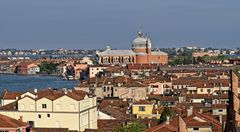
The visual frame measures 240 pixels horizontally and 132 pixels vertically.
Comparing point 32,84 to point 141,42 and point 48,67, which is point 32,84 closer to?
point 141,42

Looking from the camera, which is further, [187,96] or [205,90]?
[205,90]

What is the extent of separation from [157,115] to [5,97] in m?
5.71

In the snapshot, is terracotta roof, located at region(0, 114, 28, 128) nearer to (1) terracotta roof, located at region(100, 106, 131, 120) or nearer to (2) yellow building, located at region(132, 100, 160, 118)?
(1) terracotta roof, located at region(100, 106, 131, 120)

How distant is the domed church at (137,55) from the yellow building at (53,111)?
6057 centimetres

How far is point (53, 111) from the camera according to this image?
2419 centimetres

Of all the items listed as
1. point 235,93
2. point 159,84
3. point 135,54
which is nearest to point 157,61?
point 135,54

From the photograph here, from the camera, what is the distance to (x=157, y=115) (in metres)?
27.3

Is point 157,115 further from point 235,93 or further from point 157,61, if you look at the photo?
point 157,61

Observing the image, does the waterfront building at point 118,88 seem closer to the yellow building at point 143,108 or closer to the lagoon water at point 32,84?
the yellow building at point 143,108

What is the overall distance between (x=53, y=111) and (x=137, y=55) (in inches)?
2481

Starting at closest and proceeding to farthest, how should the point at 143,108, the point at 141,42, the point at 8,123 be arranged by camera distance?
the point at 8,123 → the point at 143,108 → the point at 141,42

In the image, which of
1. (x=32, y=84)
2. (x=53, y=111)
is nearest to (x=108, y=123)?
(x=53, y=111)

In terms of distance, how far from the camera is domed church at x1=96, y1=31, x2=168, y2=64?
281ft

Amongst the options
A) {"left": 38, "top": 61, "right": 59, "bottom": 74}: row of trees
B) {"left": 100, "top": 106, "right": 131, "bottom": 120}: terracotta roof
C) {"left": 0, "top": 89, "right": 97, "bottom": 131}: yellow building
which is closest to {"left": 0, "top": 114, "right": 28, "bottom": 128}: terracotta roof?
{"left": 0, "top": 89, "right": 97, "bottom": 131}: yellow building
